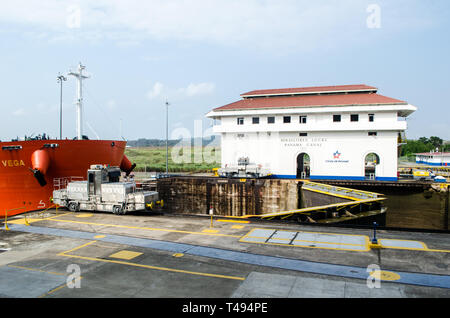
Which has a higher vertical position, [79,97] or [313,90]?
[313,90]

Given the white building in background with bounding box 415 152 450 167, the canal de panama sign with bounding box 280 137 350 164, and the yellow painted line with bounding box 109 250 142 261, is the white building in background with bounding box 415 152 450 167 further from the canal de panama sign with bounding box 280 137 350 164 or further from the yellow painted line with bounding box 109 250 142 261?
the yellow painted line with bounding box 109 250 142 261

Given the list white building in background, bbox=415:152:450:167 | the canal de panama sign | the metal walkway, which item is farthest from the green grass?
white building in background, bbox=415:152:450:167

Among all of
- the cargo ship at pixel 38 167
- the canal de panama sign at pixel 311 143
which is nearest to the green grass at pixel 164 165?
the canal de panama sign at pixel 311 143

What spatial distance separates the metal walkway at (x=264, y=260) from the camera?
34.9 ft

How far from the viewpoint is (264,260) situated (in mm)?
12633

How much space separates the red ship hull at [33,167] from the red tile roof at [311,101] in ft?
64.7

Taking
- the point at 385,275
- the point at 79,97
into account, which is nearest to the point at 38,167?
the point at 79,97

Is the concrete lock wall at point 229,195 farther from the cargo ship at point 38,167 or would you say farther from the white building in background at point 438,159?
the white building in background at point 438,159

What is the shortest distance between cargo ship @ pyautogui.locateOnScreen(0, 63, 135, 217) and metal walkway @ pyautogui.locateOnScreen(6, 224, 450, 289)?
7542 millimetres

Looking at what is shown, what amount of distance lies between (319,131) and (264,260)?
26089 mm

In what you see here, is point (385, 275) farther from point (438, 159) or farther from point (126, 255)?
point (438, 159)
